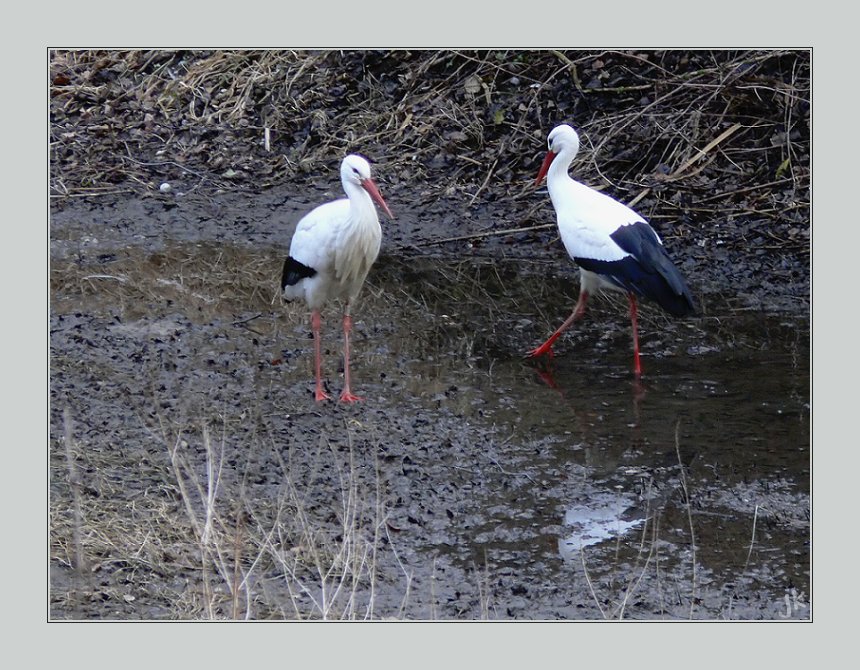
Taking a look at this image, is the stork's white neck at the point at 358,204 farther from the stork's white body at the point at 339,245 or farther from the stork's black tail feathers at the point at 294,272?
the stork's black tail feathers at the point at 294,272

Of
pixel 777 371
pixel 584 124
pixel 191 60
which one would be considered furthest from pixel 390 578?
pixel 191 60

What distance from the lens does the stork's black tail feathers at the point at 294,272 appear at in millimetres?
7191

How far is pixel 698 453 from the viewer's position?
20.8 feet

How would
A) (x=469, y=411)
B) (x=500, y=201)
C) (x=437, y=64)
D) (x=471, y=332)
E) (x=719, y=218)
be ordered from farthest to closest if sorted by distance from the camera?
(x=437, y=64) < (x=500, y=201) < (x=719, y=218) < (x=471, y=332) < (x=469, y=411)

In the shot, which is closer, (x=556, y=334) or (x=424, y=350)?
(x=556, y=334)

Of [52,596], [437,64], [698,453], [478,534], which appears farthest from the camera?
[437,64]

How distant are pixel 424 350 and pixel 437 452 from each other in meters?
1.69

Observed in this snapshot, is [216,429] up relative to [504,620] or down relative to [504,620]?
up

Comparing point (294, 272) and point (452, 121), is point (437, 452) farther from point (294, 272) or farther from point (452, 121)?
point (452, 121)

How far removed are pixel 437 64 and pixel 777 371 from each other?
5894 mm

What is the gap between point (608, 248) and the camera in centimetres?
751

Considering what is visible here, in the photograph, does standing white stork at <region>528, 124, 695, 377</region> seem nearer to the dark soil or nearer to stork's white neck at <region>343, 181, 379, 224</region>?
the dark soil

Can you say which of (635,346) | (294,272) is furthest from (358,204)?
(635,346)

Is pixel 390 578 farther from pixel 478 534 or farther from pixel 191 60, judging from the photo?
pixel 191 60
